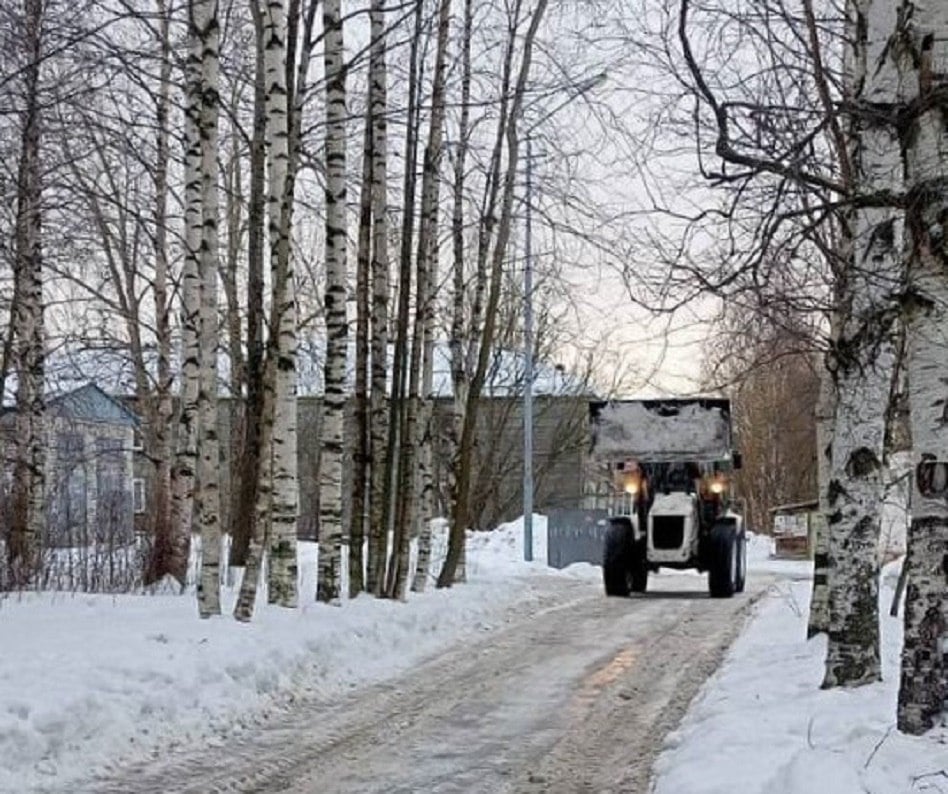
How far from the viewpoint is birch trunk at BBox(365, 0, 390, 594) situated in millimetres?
15461

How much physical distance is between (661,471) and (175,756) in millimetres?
13669

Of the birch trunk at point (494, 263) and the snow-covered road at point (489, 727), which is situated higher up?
the birch trunk at point (494, 263)

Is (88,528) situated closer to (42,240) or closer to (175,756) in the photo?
(42,240)

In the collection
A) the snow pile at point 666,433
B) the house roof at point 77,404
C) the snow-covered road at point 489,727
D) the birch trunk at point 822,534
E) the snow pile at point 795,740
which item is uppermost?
the house roof at point 77,404

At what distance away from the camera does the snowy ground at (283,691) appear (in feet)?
21.0

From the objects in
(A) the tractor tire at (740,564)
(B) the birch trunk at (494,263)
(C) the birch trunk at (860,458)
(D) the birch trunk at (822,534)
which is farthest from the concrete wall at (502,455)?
(C) the birch trunk at (860,458)

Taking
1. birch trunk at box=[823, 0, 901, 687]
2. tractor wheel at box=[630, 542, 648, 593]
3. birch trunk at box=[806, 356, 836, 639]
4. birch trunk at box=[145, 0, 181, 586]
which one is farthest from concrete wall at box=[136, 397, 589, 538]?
birch trunk at box=[823, 0, 901, 687]

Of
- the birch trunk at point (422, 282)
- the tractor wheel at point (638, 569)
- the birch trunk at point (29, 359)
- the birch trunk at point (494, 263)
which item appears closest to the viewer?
the birch trunk at point (29, 359)

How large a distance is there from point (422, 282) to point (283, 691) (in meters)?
8.24

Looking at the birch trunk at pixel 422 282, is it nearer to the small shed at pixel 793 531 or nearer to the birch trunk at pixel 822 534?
the birch trunk at pixel 822 534

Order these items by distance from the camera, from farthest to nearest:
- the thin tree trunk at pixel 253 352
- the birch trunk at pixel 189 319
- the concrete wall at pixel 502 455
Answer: the concrete wall at pixel 502 455
the thin tree trunk at pixel 253 352
the birch trunk at pixel 189 319

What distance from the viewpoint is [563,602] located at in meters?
18.8

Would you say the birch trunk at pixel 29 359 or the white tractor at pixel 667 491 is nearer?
the birch trunk at pixel 29 359

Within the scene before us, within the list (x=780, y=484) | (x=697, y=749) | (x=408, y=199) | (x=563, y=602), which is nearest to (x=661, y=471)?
(x=563, y=602)
